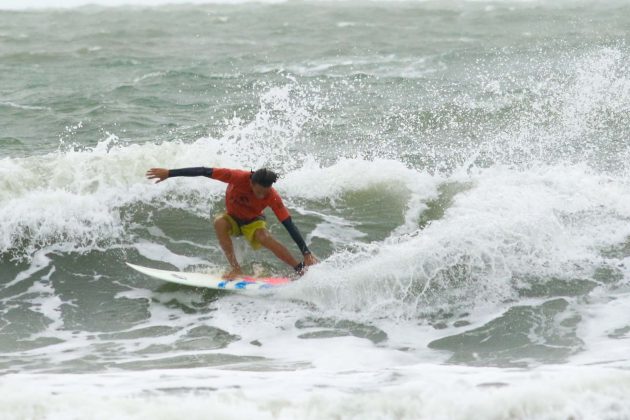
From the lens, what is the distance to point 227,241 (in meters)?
8.45

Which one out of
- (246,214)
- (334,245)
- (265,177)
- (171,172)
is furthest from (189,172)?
(334,245)

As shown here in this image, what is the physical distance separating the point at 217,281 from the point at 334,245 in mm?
1838

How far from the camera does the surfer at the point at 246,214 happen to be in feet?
26.3

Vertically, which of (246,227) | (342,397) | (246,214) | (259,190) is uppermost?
(259,190)

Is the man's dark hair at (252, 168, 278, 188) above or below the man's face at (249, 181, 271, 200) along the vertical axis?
above

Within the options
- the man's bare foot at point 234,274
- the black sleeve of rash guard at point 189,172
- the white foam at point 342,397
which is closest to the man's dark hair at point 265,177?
the black sleeve of rash guard at point 189,172

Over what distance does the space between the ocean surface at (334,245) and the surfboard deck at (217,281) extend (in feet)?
0.33

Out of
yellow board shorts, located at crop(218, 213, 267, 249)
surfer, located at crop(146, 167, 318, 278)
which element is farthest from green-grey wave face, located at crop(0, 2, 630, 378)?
yellow board shorts, located at crop(218, 213, 267, 249)

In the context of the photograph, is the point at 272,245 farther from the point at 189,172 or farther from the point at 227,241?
the point at 189,172

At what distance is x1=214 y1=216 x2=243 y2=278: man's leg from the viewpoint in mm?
8359

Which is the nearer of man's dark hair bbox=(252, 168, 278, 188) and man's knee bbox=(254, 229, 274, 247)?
man's dark hair bbox=(252, 168, 278, 188)

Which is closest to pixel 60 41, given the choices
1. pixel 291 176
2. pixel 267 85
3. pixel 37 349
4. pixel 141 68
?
pixel 141 68

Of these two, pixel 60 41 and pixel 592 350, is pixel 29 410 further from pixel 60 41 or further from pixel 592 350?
pixel 60 41

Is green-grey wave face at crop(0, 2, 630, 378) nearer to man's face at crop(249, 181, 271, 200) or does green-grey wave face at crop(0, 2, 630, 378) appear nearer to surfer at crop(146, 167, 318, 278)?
surfer at crop(146, 167, 318, 278)
